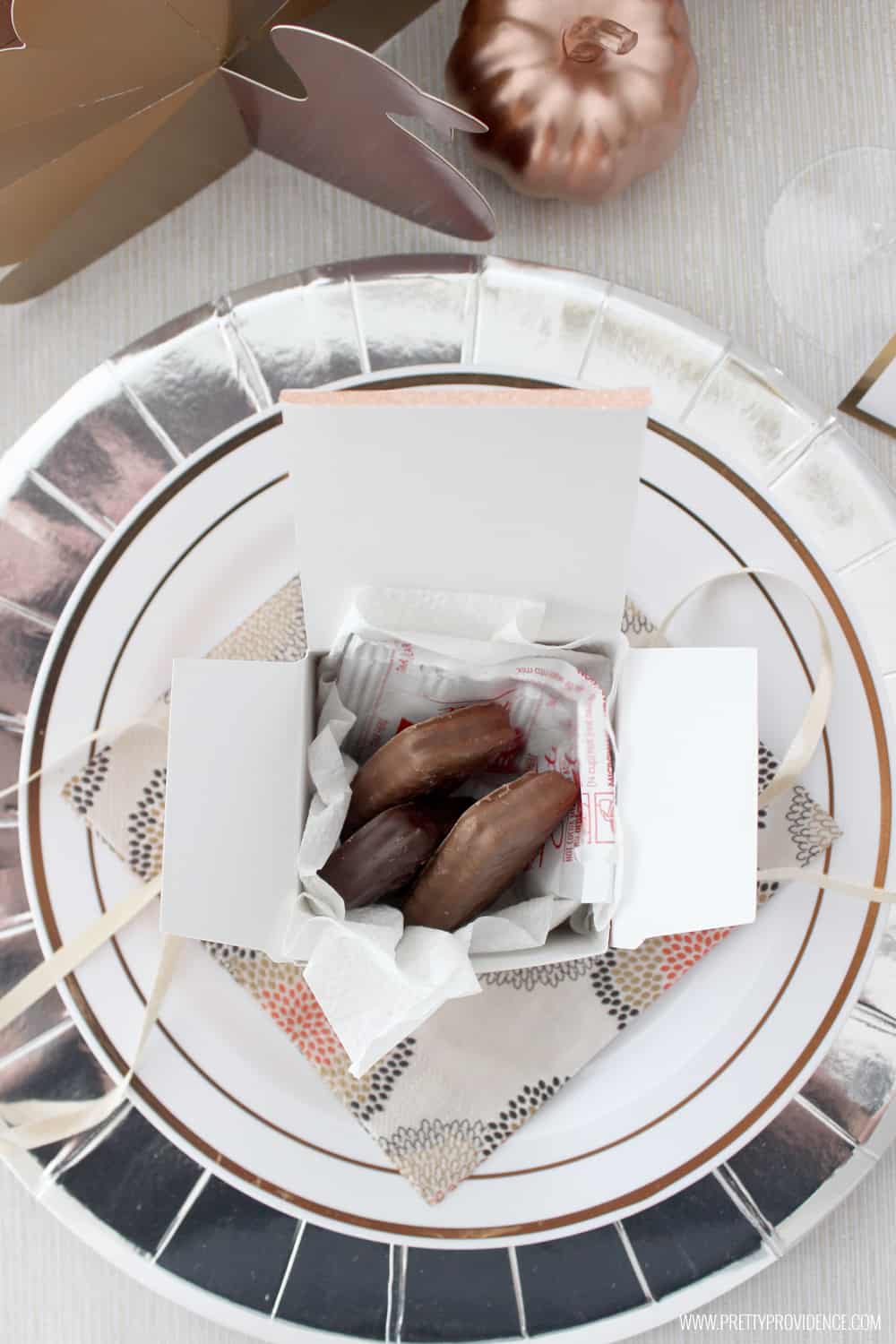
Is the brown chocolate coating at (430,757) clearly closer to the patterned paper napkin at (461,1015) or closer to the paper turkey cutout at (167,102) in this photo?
the patterned paper napkin at (461,1015)

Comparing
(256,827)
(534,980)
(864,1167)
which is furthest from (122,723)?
(864,1167)

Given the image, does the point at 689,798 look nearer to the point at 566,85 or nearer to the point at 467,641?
the point at 467,641

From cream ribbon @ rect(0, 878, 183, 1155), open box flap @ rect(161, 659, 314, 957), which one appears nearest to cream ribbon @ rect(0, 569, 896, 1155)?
cream ribbon @ rect(0, 878, 183, 1155)

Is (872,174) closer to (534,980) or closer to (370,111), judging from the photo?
(370,111)

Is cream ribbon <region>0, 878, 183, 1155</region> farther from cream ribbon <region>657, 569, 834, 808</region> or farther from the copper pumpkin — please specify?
the copper pumpkin

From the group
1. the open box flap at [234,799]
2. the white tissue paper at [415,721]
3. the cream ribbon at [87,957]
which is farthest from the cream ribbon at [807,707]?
the open box flap at [234,799]

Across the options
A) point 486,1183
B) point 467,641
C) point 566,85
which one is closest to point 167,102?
point 566,85
